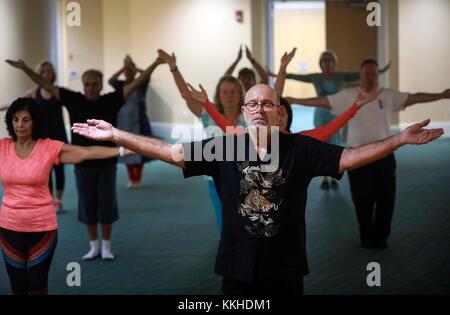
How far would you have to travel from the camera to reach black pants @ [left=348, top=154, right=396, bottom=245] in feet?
18.7

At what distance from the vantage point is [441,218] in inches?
249

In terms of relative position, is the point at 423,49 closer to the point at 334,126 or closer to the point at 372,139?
the point at 372,139

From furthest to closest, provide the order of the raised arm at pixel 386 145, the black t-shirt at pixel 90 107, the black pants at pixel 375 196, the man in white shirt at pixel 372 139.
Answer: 1. the black pants at pixel 375 196
2. the man in white shirt at pixel 372 139
3. the black t-shirt at pixel 90 107
4. the raised arm at pixel 386 145

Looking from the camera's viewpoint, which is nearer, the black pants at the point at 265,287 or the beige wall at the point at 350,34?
the black pants at the point at 265,287

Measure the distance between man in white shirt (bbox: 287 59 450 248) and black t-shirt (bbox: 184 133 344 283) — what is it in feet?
8.35

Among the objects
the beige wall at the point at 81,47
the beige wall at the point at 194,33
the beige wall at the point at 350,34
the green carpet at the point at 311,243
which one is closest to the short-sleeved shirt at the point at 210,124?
the green carpet at the point at 311,243

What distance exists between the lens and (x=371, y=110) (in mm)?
5648

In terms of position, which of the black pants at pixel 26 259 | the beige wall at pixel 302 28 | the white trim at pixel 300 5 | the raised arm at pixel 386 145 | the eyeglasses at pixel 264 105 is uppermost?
the white trim at pixel 300 5

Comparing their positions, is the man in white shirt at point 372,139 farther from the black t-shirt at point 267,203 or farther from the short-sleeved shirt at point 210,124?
the black t-shirt at point 267,203

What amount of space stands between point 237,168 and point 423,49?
8.03 m

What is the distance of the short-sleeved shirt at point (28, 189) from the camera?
3.79 metres

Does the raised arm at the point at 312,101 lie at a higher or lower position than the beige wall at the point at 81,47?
lower

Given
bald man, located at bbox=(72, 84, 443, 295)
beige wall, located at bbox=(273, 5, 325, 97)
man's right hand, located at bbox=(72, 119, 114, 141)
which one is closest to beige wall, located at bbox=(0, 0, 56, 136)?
man's right hand, located at bbox=(72, 119, 114, 141)
